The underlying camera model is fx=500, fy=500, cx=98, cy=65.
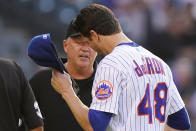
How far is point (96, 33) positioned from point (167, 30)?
19.4 ft

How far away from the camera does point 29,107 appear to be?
3568 millimetres

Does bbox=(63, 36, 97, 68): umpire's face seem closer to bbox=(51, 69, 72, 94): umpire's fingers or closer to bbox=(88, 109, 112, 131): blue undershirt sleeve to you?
bbox=(51, 69, 72, 94): umpire's fingers

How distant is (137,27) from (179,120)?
18.2ft

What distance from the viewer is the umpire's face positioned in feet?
14.4

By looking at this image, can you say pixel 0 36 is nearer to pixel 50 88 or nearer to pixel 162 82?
pixel 50 88

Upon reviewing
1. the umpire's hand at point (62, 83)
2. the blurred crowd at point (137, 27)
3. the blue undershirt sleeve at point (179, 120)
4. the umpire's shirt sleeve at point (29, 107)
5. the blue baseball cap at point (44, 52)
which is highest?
the blue baseball cap at point (44, 52)

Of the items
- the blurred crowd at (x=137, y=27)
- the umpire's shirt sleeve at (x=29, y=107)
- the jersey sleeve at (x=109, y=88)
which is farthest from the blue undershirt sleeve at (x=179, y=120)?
the blurred crowd at (x=137, y=27)

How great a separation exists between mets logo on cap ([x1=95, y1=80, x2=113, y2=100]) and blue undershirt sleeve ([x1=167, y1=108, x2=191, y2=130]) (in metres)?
0.70

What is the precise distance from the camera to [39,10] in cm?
863

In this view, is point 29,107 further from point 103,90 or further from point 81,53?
point 81,53

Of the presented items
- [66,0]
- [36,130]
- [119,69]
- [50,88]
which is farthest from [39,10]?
[119,69]

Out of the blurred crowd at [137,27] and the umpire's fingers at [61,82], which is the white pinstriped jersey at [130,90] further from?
the blurred crowd at [137,27]

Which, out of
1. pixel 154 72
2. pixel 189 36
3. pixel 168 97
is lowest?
pixel 189 36

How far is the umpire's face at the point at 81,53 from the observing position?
4.38m
